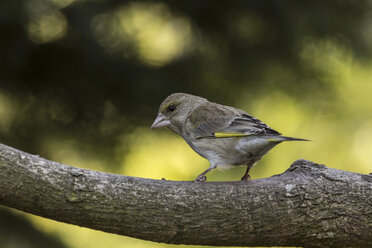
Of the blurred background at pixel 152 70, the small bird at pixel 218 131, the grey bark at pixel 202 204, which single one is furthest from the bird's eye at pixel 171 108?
the grey bark at pixel 202 204

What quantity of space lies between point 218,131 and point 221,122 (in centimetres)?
6

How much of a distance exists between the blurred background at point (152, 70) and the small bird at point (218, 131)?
0.36 meters

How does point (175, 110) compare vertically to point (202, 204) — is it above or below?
above

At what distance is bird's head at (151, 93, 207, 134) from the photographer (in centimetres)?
320

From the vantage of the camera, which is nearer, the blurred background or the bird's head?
the bird's head

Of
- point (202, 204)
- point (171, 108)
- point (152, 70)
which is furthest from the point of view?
point (152, 70)

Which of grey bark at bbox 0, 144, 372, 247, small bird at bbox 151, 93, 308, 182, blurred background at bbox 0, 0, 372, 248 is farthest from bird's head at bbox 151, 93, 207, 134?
grey bark at bbox 0, 144, 372, 247

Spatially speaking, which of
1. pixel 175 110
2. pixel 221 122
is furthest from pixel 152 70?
pixel 221 122

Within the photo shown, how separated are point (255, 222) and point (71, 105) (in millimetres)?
1590

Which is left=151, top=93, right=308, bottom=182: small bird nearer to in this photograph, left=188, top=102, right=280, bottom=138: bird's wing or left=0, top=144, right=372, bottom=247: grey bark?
left=188, top=102, right=280, bottom=138: bird's wing

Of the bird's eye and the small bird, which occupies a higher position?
the bird's eye

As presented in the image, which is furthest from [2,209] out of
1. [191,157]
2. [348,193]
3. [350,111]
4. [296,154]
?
[350,111]

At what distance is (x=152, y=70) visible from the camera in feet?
11.6

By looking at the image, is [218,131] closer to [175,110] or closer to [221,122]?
[221,122]
